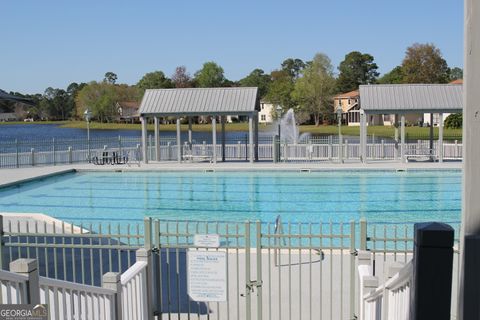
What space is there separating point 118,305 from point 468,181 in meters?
3.95

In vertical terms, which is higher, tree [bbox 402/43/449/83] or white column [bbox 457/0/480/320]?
tree [bbox 402/43/449/83]

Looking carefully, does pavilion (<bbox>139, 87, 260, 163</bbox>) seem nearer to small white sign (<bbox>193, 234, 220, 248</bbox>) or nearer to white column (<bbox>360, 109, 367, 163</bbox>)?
white column (<bbox>360, 109, 367, 163</bbox>)

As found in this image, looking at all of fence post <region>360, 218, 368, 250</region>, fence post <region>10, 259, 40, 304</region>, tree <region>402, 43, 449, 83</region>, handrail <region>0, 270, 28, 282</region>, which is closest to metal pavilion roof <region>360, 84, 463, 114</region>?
fence post <region>360, 218, 368, 250</region>

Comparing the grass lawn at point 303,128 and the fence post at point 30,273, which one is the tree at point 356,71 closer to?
the grass lawn at point 303,128

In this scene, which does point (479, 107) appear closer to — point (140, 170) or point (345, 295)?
point (345, 295)

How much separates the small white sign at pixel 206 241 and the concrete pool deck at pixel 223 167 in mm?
16525

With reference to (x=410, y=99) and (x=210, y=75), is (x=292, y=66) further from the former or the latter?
(x=410, y=99)

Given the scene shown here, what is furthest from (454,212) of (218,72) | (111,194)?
(218,72)

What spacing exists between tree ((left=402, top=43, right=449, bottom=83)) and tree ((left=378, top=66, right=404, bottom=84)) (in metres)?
3.65

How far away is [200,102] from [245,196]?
8492 mm

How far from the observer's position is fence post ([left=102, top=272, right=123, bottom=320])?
5.41 metres

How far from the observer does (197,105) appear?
86.6 feet

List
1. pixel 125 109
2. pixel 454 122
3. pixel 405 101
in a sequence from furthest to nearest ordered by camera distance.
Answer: pixel 125 109, pixel 454 122, pixel 405 101

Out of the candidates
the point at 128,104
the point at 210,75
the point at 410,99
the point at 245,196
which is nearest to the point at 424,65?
the point at 210,75
